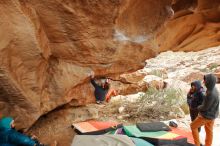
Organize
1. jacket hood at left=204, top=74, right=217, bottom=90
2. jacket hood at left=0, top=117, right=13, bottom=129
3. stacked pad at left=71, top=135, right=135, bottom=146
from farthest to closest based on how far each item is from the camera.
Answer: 1. jacket hood at left=204, top=74, right=217, bottom=90
2. jacket hood at left=0, top=117, right=13, bottom=129
3. stacked pad at left=71, top=135, right=135, bottom=146

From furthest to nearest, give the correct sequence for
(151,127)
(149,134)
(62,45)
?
(151,127)
(149,134)
(62,45)

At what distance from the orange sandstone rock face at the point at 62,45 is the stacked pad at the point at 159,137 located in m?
1.16

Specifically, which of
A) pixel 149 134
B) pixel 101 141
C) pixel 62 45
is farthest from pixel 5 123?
pixel 149 134

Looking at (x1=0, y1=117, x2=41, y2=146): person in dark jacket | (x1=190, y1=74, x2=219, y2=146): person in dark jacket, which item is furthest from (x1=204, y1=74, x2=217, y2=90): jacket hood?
(x1=0, y1=117, x2=41, y2=146): person in dark jacket

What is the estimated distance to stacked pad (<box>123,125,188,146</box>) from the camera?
20.3ft

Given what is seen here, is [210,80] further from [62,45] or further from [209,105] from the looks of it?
[62,45]

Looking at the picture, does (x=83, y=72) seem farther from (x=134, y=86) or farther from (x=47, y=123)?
(x=134, y=86)

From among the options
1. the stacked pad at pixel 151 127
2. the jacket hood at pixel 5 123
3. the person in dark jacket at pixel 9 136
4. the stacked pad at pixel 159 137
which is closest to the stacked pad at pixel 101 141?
the person in dark jacket at pixel 9 136

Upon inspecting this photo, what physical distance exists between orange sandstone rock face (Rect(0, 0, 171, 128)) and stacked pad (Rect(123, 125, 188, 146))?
116 cm

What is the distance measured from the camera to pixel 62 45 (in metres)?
5.81

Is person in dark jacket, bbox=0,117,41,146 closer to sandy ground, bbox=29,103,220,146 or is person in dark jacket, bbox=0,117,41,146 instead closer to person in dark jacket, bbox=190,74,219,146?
sandy ground, bbox=29,103,220,146

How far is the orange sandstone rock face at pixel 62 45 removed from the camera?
512 centimetres

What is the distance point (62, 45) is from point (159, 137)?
234 cm

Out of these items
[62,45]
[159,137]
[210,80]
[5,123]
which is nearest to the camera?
[5,123]
